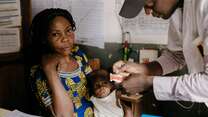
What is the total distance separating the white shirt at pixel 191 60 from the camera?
105cm

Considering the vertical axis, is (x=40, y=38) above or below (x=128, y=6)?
below

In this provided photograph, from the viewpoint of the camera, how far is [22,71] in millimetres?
2061

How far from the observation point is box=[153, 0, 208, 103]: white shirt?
1.05m

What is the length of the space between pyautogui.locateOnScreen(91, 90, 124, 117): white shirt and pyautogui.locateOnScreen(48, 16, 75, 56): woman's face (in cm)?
36

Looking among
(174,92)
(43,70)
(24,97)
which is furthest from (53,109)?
(174,92)

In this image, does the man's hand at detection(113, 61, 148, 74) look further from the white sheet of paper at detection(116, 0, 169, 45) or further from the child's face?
the white sheet of paper at detection(116, 0, 169, 45)

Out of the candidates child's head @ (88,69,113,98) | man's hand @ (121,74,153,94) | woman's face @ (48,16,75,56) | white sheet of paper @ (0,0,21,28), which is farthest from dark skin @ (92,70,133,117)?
white sheet of paper @ (0,0,21,28)

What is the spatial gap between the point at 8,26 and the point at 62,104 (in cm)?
64

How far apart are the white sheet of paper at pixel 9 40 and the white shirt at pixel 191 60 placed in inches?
40.8

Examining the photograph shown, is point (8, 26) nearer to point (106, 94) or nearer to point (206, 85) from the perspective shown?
point (106, 94)

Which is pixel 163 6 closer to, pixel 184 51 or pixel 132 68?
pixel 184 51

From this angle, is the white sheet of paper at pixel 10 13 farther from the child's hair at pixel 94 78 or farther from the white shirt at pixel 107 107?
the white shirt at pixel 107 107

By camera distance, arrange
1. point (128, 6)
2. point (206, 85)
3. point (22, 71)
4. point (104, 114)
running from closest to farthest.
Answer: point (206, 85) < point (128, 6) < point (104, 114) < point (22, 71)

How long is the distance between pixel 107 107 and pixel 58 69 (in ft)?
1.15
